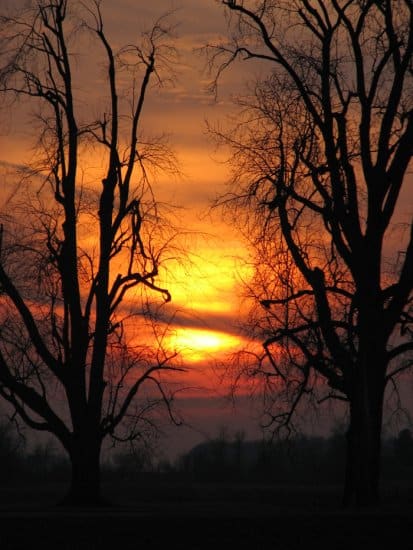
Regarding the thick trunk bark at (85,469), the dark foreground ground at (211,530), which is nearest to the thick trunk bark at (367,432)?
the dark foreground ground at (211,530)

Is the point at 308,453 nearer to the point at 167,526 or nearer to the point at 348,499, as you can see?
the point at 348,499

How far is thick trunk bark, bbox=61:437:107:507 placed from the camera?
26812 mm

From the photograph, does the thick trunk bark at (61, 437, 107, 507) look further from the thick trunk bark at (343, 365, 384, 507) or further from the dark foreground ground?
the thick trunk bark at (343, 365, 384, 507)

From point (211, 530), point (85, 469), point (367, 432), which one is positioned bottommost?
point (211, 530)

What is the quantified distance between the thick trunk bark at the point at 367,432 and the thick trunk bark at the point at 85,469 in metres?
6.84

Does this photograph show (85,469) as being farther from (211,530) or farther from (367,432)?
(211,530)

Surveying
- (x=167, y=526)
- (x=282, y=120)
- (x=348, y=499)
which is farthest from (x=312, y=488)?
(x=167, y=526)

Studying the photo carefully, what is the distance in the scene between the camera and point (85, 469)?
27.1 metres

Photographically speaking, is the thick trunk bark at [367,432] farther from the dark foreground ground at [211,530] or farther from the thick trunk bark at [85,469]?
the thick trunk bark at [85,469]

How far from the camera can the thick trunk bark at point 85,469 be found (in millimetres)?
26812

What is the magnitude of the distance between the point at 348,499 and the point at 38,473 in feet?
71.6

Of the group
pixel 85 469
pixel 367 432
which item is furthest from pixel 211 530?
pixel 85 469

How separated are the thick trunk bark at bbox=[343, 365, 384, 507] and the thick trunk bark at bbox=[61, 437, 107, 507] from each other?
22.5ft

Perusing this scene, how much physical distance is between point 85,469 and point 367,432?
768cm
